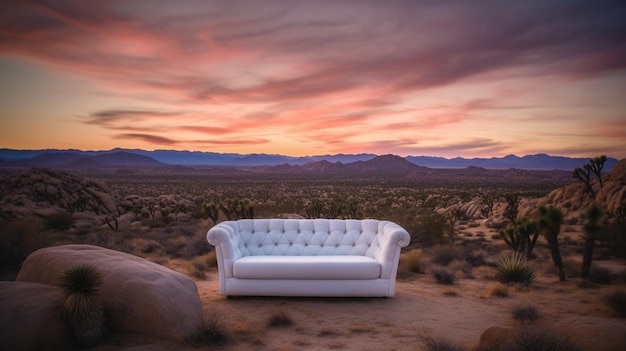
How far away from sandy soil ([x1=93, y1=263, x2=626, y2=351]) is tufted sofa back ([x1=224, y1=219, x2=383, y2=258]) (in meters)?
1.09

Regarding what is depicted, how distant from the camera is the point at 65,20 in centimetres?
1331

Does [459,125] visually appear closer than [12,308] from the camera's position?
No

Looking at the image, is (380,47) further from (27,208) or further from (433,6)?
(27,208)

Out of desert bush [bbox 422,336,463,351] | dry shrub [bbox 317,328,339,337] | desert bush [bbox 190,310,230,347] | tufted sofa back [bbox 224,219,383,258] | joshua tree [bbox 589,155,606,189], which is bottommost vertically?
dry shrub [bbox 317,328,339,337]

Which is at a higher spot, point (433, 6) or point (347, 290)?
point (433, 6)

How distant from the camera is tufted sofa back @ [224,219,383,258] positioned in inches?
358

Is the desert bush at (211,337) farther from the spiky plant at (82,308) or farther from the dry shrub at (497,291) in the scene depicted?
the dry shrub at (497,291)

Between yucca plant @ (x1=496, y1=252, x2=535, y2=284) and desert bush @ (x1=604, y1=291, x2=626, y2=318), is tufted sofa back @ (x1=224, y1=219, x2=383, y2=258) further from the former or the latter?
desert bush @ (x1=604, y1=291, x2=626, y2=318)

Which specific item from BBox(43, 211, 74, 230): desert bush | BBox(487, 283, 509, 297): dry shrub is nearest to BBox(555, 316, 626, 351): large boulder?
BBox(487, 283, 509, 297): dry shrub

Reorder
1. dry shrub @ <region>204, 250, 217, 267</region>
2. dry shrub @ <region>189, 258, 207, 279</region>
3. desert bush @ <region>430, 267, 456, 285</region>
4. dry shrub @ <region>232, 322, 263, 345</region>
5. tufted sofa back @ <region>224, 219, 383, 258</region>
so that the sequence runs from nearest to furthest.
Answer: dry shrub @ <region>232, 322, 263, 345</region>, tufted sofa back @ <region>224, 219, 383, 258</region>, desert bush @ <region>430, 267, 456, 285</region>, dry shrub @ <region>189, 258, 207, 279</region>, dry shrub @ <region>204, 250, 217, 267</region>

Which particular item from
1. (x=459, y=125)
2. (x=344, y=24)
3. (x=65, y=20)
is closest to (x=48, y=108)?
(x=65, y=20)

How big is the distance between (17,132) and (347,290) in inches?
648

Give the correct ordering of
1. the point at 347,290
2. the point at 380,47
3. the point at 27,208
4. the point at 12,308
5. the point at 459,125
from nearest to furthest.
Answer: the point at 12,308
the point at 347,290
the point at 380,47
the point at 27,208
the point at 459,125

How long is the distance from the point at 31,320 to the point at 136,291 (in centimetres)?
117
